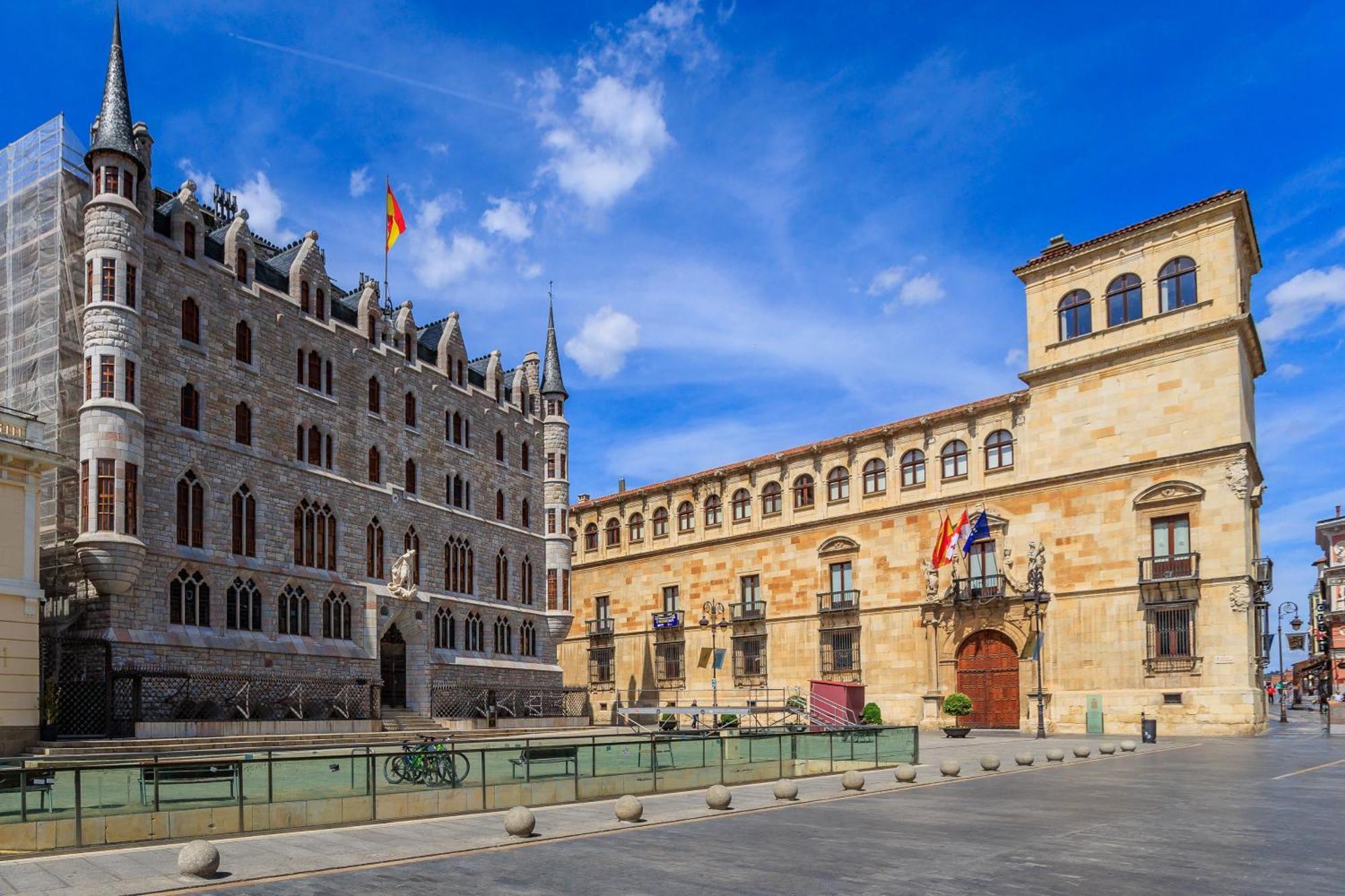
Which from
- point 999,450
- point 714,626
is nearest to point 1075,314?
point 999,450

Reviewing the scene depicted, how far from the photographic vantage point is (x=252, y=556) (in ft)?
124

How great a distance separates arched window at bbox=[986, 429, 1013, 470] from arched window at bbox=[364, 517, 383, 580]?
2784 centimetres

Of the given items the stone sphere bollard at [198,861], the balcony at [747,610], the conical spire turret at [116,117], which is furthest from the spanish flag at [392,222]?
the stone sphere bollard at [198,861]

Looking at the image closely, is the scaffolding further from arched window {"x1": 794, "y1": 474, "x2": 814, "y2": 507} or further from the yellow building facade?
arched window {"x1": 794, "y1": 474, "x2": 814, "y2": 507}

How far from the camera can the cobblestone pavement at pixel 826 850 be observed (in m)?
11.6

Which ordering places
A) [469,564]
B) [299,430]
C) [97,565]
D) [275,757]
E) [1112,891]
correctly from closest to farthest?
[1112,891] → [275,757] → [97,565] → [299,430] → [469,564]

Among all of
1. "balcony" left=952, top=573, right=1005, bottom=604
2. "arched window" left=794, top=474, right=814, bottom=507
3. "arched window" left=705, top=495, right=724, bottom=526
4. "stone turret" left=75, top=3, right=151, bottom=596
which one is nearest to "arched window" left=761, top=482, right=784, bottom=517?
"arched window" left=794, top=474, right=814, bottom=507

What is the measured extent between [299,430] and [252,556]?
543cm

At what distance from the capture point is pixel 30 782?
46.1 ft

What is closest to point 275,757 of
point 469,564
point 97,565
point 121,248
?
point 97,565

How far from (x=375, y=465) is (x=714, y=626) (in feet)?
72.2

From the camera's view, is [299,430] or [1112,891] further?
[299,430]

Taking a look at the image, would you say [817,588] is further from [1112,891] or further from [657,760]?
[1112,891]

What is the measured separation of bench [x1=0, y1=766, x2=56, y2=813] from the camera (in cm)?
1384
